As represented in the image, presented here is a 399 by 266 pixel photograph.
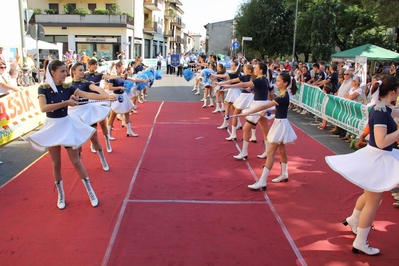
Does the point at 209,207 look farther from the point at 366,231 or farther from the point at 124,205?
the point at 366,231

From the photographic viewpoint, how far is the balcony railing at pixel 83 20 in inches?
1483

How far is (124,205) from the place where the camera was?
17.3 ft

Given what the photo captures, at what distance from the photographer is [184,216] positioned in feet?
16.2

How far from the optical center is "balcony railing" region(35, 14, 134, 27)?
3766 centimetres

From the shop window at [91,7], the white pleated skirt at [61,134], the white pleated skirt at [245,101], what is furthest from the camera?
the shop window at [91,7]

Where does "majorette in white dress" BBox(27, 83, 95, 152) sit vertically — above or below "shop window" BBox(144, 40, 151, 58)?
below

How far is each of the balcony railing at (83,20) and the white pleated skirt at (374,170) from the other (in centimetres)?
3762

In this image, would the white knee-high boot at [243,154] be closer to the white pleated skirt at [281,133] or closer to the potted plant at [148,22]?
the white pleated skirt at [281,133]

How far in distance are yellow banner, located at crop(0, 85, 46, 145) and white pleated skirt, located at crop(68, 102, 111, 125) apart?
8.57 ft

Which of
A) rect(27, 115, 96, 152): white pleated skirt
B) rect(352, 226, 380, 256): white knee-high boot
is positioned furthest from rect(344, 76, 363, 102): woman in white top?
rect(27, 115, 96, 152): white pleated skirt

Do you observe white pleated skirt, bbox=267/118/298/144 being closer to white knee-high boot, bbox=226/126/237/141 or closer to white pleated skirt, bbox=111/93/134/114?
white knee-high boot, bbox=226/126/237/141

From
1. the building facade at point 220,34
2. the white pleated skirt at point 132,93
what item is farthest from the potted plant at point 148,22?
the white pleated skirt at point 132,93

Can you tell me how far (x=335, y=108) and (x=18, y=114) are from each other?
8.97 m

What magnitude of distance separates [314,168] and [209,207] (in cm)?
299
